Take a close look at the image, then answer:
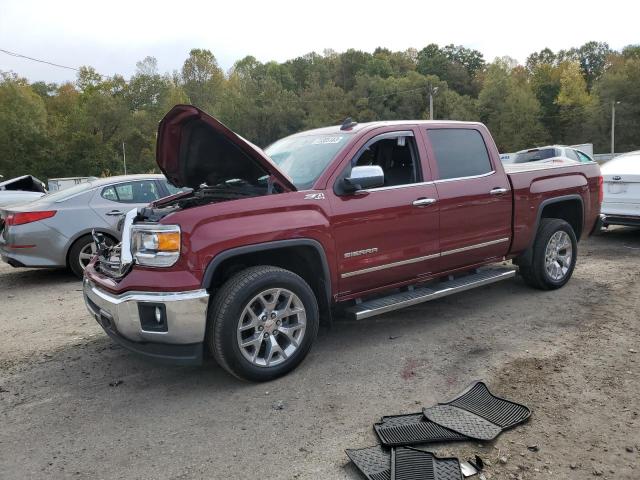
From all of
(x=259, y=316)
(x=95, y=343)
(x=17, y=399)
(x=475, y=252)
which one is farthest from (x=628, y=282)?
(x=17, y=399)

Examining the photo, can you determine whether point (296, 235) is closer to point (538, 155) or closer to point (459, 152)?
point (459, 152)

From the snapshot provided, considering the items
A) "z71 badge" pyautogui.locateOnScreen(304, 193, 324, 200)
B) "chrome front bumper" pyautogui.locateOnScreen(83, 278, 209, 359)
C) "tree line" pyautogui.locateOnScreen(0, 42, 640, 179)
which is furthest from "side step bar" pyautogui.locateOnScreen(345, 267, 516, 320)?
"tree line" pyautogui.locateOnScreen(0, 42, 640, 179)

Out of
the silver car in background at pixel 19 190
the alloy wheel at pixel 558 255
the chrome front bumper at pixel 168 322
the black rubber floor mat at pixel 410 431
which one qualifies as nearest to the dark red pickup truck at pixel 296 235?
the chrome front bumper at pixel 168 322

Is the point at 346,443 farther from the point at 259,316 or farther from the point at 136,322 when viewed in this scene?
the point at 136,322

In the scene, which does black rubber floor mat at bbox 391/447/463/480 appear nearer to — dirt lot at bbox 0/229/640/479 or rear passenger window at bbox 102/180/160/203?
dirt lot at bbox 0/229/640/479

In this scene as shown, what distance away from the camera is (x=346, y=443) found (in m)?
3.03

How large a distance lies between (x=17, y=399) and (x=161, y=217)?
170cm

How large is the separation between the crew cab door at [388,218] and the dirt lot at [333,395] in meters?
0.65

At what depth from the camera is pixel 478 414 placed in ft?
10.7

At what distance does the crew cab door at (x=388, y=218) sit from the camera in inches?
165

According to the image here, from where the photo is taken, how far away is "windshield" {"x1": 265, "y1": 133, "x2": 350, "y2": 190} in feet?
14.2

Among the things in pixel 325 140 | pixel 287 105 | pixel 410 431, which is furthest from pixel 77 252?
pixel 287 105

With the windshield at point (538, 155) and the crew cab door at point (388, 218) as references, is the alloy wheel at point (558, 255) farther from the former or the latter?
the windshield at point (538, 155)

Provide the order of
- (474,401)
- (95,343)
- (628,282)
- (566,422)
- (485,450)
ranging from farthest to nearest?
(628,282) → (95,343) → (474,401) → (566,422) → (485,450)
